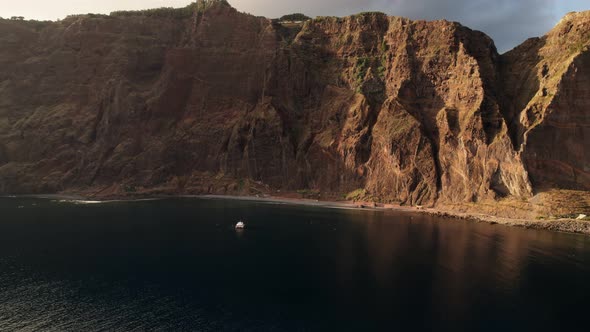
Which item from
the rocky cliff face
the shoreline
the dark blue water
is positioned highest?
the rocky cliff face

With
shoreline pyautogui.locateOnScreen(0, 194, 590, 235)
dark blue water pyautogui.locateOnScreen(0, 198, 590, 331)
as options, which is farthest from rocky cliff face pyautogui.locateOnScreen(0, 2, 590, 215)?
dark blue water pyautogui.locateOnScreen(0, 198, 590, 331)

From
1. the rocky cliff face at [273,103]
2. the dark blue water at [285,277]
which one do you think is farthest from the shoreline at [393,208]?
the dark blue water at [285,277]

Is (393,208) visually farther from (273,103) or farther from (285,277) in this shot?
(285,277)

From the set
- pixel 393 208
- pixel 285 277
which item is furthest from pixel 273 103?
pixel 285 277

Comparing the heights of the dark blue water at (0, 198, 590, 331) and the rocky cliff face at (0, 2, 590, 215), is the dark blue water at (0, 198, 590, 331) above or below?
below

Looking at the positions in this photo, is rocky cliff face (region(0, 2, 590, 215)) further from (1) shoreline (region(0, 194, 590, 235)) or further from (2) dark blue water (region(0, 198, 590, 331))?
(2) dark blue water (region(0, 198, 590, 331))

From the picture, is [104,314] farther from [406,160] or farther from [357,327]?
[406,160]

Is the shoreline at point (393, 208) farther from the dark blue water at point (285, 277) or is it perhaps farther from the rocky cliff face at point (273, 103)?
the dark blue water at point (285, 277)
